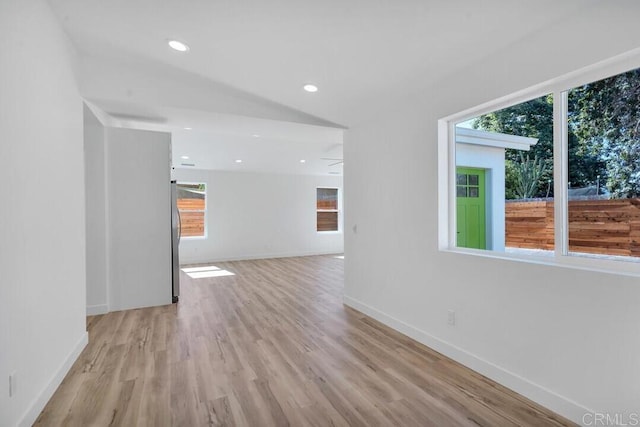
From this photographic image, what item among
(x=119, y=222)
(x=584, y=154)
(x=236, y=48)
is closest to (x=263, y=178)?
(x=119, y=222)

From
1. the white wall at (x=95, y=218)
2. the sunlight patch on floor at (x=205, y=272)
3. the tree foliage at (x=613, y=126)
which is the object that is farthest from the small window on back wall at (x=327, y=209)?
the tree foliage at (x=613, y=126)

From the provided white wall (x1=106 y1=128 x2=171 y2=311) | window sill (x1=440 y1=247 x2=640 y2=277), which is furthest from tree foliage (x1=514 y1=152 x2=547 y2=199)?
white wall (x1=106 y1=128 x2=171 y2=311)

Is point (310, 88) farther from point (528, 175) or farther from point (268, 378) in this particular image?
point (268, 378)

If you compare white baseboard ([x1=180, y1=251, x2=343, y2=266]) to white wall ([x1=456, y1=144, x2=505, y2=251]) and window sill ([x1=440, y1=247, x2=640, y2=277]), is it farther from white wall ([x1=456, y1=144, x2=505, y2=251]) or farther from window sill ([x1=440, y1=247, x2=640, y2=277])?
window sill ([x1=440, y1=247, x2=640, y2=277])

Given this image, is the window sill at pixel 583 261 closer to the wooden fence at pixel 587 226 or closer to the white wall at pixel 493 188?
the wooden fence at pixel 587 226

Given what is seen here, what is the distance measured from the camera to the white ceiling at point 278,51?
1.99 m

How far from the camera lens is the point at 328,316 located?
3.77 metres

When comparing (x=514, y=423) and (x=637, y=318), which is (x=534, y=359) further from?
(x=637, y=318)

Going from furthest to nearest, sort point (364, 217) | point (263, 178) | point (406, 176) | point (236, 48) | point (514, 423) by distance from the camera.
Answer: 1. point (263, 178)
2. point (364, 217)
3. point (406, 176)
4. point (236, 48)
5. point (514, 423)

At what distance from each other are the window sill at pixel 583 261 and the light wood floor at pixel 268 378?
929mm

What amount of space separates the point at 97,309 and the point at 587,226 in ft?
16.6

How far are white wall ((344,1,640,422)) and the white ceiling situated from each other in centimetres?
18

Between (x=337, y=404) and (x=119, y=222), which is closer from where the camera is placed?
(x=337, y=404)

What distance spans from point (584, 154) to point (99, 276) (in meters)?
5.04
